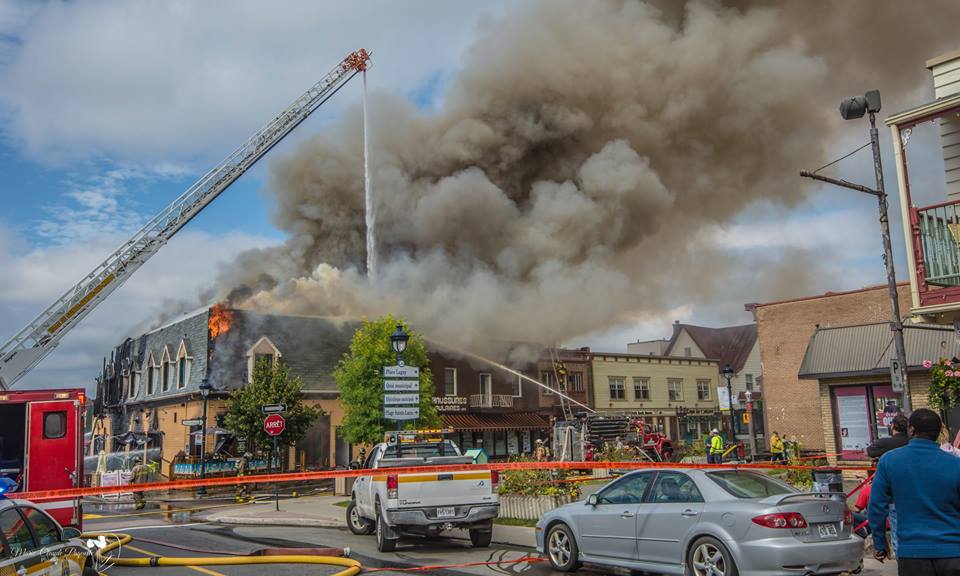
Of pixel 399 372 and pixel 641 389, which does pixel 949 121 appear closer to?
pixel 399 372

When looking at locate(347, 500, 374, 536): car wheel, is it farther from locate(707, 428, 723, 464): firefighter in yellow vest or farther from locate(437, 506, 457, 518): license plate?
locate(707, 428, 723, 464): firefighter in yellow vest

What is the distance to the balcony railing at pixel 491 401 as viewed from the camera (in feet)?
137

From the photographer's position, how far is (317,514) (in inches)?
688

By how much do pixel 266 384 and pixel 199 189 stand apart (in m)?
17.1

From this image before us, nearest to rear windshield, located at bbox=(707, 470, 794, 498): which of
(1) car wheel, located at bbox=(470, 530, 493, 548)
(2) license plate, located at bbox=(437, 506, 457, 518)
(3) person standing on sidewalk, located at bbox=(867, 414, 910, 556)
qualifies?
(3) person standing on sidewalk, located at bbox=(867, 414, 910, 556)

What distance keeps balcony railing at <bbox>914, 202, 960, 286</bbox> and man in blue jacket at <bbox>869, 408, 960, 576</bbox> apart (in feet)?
26.8

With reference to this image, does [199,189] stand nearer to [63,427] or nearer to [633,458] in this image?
[633,458]

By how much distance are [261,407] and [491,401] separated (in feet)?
50.8

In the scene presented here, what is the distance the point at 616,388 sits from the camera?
5109cm

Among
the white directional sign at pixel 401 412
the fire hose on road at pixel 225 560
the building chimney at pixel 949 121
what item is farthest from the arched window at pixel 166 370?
the building chimney at pixel 949 121

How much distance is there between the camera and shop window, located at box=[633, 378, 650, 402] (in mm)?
52400

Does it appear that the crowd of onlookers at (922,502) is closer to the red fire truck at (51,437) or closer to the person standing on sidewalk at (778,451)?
the red fire truck at (51,437)

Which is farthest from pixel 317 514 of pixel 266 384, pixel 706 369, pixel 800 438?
pixel 706 369

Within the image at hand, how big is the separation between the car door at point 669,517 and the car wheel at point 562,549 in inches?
40.5
